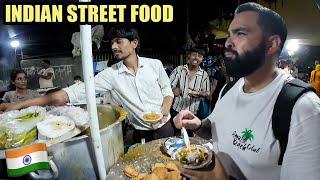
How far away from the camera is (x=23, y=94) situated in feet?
14.7

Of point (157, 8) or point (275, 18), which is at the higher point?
point (157, 8)

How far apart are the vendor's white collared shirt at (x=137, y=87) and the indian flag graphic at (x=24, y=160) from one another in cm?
174

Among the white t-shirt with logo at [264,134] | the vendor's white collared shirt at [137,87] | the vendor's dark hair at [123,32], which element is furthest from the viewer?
the vendor's white collared shirt at [137,87]

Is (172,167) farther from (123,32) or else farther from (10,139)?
(123,32)

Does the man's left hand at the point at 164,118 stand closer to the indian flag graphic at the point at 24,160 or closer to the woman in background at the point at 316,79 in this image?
the indian flag graphic at the point at 24,160

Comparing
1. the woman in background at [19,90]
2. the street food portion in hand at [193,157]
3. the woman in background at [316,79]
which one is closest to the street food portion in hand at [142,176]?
the street food portion in hand at [193,157]

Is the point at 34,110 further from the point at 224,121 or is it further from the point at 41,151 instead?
the point at 224,121

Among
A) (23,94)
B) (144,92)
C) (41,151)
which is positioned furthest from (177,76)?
(41,151)

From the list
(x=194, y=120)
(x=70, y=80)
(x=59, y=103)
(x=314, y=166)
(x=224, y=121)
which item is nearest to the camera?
(x=314, y=166)

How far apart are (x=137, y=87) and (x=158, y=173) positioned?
160 cm

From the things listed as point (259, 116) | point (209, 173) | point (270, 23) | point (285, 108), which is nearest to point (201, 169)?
point (209, 173)

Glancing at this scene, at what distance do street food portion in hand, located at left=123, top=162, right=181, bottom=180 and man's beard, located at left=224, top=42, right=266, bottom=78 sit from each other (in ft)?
2.15

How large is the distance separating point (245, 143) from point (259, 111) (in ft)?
0.56

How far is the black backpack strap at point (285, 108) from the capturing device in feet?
3.96
